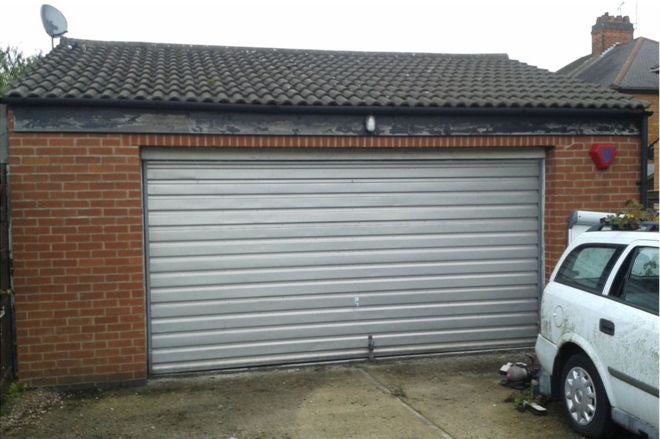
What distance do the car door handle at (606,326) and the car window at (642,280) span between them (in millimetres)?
205

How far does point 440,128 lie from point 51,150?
13.8ft

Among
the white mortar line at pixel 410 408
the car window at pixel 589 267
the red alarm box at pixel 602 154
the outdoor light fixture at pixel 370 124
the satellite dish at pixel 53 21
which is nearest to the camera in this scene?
the car window at pixel 589 267

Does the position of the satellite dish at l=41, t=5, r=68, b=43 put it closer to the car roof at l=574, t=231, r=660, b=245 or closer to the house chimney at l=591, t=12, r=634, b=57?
the car roof at l=574, t=231, r=660, b=245

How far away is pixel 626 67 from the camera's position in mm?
22281

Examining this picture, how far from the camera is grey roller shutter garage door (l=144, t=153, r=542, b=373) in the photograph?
685cm

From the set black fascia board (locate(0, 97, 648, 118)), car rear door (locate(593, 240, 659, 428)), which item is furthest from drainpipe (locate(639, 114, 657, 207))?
car rear door (locate(593, 240, 659, 428))

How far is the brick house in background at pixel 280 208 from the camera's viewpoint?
6.33 metres

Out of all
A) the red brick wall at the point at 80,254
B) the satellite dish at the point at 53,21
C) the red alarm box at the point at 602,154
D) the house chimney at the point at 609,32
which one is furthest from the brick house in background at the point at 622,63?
the red brick wall at the point at 80,254

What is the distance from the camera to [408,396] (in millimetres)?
6059

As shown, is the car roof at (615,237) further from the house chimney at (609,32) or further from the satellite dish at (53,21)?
the house chimney at (609,32)

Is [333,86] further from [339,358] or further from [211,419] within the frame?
[211,419]

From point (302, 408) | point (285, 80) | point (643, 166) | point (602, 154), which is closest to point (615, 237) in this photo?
point (602, 154)

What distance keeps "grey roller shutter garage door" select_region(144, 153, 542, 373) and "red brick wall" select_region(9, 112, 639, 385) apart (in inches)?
12.2

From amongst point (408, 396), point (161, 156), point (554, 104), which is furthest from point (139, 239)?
point (554, 104)
